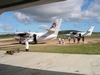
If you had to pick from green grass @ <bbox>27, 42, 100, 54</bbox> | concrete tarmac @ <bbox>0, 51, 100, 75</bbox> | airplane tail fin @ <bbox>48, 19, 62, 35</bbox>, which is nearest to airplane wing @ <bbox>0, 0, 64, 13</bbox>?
concrete tarmac @ <bbox>0, 51, 100, 75</bbox>

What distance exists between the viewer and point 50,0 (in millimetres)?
5727

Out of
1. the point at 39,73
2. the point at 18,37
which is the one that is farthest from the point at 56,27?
the point at 39,73

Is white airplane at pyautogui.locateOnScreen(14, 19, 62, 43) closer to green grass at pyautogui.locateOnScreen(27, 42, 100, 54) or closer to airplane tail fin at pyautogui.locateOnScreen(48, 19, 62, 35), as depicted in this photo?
airplane tail fin at pyautogui.locateOnScreen(48, 19, 62, 35)

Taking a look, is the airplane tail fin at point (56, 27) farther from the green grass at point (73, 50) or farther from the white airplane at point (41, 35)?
the green grass at point (73, 50)

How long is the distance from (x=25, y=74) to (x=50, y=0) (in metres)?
4.02

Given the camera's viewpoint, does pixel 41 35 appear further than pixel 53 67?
Yes

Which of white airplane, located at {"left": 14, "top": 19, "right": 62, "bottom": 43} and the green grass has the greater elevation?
white airplane, located at {"left": 14, "top": 19, "right": 62, "bottom": 43}

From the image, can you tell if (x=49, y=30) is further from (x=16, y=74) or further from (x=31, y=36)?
(x=16, y=74)

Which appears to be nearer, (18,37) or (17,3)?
(17,3)

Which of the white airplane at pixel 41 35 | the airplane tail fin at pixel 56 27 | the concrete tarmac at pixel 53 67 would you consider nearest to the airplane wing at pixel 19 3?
the concrete tarmac at pixel 53 67

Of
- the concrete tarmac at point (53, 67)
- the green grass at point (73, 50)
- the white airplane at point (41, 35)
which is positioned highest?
the white airplane at point (41, 35)

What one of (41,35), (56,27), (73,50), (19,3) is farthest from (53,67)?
(56,27)

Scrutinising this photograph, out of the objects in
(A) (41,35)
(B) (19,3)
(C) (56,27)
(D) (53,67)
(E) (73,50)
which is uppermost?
(B) (19,3)

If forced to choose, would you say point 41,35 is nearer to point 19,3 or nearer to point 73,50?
point 73,50
